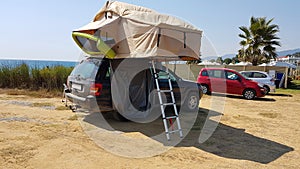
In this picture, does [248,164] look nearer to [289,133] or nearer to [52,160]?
[289,133]

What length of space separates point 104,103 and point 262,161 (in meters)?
3.57

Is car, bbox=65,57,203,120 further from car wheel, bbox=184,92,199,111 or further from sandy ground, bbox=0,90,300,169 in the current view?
car wheel, bbox=184,92,199,111

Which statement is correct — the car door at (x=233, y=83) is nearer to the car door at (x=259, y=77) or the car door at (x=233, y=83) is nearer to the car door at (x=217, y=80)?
the car door at (x=217, y=80)

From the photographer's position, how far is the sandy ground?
394 cm

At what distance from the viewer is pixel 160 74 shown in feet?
22.9

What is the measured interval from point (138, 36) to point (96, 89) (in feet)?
5.25

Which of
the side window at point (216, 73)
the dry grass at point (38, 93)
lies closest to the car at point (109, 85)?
the dry grass at point (38, 93)

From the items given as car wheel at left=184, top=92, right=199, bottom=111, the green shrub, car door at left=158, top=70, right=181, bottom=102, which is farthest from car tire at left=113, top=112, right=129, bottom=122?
the green shrub

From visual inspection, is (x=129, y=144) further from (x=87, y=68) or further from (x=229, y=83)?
(x=229, y=83)

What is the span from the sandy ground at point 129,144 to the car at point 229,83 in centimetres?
500

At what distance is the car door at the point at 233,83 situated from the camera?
12.3 m

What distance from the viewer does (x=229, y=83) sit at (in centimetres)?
1264

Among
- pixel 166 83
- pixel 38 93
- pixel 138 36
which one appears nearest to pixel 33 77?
pixel 38 93

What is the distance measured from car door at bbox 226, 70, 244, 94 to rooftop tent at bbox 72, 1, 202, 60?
24.4ft
